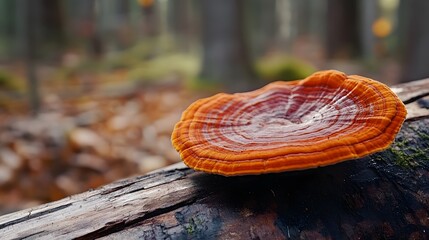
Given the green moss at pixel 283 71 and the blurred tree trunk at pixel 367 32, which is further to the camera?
the blurred tree trunk at pixel 367 32

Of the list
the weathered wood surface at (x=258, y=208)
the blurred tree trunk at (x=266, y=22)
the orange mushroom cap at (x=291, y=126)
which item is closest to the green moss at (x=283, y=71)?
the orange mushroom cap at (x=291, y=126)

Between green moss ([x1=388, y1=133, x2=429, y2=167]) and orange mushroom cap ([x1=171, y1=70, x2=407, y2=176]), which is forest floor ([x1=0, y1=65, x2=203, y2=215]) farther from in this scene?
green moss ([x1=388, y1=133, x2=429, y2=167])

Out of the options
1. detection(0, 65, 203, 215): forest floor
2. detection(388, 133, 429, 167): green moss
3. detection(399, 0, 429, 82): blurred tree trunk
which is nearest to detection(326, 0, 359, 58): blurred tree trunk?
detection(399, 0, 429, 82): blurred tree trunk

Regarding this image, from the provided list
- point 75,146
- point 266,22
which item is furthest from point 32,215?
point 266,22

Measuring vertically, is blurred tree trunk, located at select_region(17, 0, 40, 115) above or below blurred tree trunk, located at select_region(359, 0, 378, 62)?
above

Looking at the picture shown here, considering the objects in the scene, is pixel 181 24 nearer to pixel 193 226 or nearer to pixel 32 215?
pixel 32 215

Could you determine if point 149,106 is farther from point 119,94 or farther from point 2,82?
point 2,82

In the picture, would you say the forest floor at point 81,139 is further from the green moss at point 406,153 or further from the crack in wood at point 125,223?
the green moss at point 406,153
